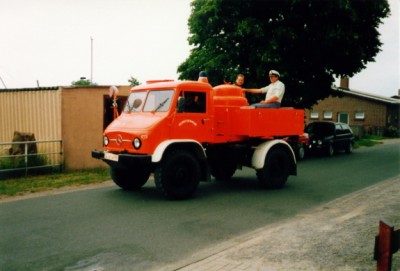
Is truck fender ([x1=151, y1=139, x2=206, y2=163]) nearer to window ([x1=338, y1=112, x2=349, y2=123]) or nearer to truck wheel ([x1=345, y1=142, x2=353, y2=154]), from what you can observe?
truck wheel ([x1=345, y1=142, x2=353, y2=154])

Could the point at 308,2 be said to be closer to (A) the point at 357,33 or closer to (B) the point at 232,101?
(A) the point at 357,33

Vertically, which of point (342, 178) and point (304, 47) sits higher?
point (304, 47)

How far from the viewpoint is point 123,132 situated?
359 inches

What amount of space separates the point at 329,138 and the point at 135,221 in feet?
49.6

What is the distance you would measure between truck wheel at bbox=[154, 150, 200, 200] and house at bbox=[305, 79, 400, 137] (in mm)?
36123

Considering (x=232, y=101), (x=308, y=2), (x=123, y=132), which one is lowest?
(x=123, y=132)

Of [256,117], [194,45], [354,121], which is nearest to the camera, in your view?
[256,117]

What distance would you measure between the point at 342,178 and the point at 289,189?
8.77 ft

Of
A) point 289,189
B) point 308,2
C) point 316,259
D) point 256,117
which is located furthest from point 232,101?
point 308,2

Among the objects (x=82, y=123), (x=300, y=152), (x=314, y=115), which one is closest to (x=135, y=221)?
(x=82, y=123)

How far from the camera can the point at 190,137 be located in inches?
372

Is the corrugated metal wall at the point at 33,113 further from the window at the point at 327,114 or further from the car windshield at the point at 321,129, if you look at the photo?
the window at the point at 327,114

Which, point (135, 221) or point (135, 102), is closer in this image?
point (135, 221)

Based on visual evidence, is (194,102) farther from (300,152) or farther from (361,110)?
(361,110)
